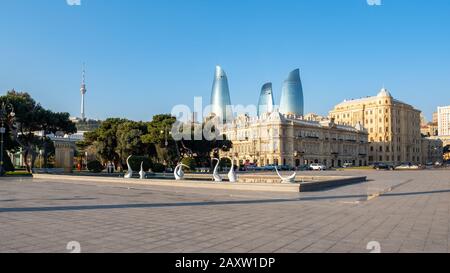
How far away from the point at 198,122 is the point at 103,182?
1249 inches

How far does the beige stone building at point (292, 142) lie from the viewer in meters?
98.3

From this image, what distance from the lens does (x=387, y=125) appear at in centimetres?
12850

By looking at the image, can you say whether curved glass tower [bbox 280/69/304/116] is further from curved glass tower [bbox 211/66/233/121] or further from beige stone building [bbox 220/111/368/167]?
beige stone building [bbox 220/111/368/167]

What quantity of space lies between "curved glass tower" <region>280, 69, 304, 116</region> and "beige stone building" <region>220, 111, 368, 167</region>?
59.1 m

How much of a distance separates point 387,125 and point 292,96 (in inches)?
2366

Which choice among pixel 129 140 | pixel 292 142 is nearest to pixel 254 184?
pixel 129 140

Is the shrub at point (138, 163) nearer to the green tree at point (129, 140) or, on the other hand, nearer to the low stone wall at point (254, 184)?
the green tree at point (129, 140)

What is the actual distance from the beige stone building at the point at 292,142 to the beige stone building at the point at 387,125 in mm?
9318

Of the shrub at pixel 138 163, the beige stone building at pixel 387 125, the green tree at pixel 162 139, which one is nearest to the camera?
the shrub at pixel 138 163

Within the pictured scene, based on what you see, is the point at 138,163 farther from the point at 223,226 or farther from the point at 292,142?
the point at 292,142

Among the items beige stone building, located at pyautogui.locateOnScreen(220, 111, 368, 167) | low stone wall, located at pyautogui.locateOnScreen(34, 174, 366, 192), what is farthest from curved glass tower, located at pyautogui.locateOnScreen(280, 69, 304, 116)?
low stone wall, located at pyautogui.locateOnScreen(34, 174, 366, 192)

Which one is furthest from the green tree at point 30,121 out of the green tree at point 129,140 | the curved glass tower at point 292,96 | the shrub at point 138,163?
the curved glass tower at point 292,96
